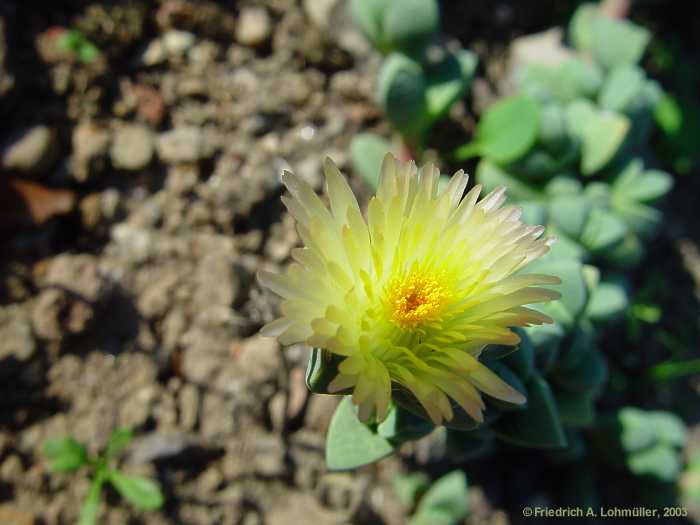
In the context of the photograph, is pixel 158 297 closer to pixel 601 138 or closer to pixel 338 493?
pixel 338 493

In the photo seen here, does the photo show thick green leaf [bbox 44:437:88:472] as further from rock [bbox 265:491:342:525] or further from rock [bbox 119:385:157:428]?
rock [bbox 265:491:342:525]

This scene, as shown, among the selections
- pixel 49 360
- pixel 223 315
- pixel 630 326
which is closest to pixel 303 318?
pixel 223 315

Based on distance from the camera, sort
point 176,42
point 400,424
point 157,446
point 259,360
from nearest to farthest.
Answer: point 400,424
point 157,446
point 259,360
point 176,42

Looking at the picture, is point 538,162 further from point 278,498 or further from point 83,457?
point 83,457

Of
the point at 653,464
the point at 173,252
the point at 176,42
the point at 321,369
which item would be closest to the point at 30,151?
the point at 173,252

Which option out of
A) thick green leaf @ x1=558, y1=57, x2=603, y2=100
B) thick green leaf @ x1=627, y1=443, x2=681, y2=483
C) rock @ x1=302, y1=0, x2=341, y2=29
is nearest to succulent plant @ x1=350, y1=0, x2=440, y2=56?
rock @ x1=302, y1=0, x2=341, y2=29

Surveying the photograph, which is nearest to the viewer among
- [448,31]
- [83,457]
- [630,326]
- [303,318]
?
[303,318]

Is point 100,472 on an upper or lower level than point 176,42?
lower
